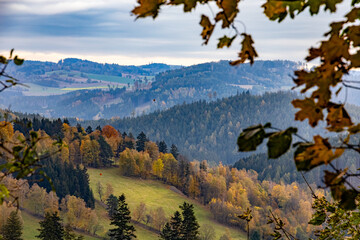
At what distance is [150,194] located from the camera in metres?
138

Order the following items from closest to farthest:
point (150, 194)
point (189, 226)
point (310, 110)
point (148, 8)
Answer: point (310, 110) < point (148, 8) < point (189, 226) < point (150, 194)

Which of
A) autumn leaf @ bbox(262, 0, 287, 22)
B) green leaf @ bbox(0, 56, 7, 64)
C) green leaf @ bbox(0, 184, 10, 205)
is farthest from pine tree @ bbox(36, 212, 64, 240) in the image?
autumn leaf @ bbox(262, 0, 287, 22)

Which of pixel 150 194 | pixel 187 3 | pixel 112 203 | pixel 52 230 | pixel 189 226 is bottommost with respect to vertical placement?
pixel 150 194

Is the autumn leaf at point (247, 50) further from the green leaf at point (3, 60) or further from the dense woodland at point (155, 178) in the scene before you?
the dense woodland at point (155, 178)

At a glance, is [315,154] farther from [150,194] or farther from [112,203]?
[150,194]

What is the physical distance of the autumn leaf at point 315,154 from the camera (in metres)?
2.12

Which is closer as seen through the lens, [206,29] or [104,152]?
[206,29]

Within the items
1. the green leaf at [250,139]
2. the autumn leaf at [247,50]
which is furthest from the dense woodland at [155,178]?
the green leaf at [250,139]

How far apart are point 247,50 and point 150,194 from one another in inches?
5432

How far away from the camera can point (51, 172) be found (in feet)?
385

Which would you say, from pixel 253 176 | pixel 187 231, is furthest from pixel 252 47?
pixel 253 176

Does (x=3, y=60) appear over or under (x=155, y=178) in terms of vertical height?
over

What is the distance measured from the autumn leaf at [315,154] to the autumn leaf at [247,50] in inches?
29.8

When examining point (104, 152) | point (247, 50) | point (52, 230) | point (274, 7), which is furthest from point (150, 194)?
point (274, 7)
